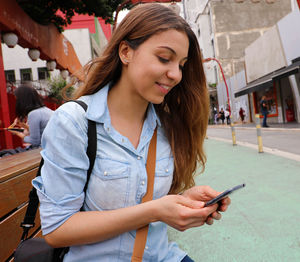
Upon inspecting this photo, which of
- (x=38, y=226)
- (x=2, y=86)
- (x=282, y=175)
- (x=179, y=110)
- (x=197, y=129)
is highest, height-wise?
(x=2, y=86)

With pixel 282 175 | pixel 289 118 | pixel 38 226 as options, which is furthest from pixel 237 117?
pixel 38 226

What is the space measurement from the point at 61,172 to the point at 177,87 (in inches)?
35.8

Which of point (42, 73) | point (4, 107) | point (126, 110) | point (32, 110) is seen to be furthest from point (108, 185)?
point (42, 73)

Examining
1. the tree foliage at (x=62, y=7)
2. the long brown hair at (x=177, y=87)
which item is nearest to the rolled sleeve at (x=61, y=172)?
the long brown hair at (x=177, y=87)

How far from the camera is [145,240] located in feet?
3.96

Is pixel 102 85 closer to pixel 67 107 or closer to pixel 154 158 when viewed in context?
pixel 67 107

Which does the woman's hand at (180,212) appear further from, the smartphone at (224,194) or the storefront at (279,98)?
the storefront at (279,98)

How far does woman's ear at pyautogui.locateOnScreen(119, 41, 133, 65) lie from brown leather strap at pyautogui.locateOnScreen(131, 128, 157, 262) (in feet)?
1.36

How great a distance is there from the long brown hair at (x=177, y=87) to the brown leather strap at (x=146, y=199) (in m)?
0.17

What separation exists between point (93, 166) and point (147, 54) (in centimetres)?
56

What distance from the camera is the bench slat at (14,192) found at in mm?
1580

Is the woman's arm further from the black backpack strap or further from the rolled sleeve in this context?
the black backpack strap

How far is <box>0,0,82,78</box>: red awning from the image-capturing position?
19.7ft

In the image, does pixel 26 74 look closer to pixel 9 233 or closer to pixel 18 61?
pixel 18 61
